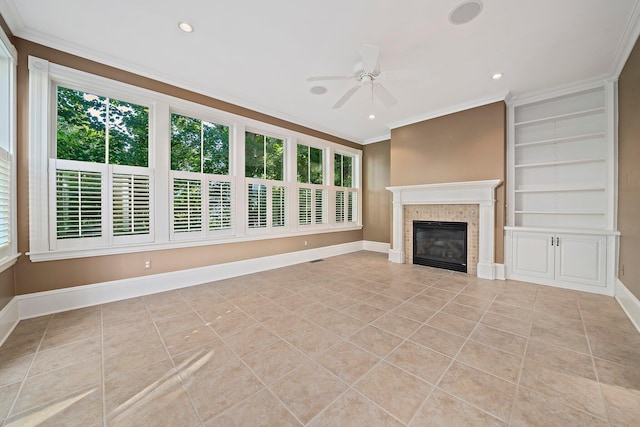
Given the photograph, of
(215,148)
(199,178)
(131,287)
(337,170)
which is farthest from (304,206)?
(131,287)

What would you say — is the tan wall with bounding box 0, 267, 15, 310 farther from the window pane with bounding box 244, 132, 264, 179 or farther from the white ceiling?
the window pane with bounding box 244, 132, 264, 179

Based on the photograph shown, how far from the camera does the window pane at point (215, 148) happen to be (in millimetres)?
3996

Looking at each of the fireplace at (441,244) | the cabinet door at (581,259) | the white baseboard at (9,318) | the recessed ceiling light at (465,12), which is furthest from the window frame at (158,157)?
the cabinet door at (581,259)

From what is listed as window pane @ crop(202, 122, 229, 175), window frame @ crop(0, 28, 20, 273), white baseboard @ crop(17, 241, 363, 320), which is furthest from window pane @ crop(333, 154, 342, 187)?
window frame @ crop(0, 28, 20, 273)

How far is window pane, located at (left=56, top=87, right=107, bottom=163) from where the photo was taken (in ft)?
9.47

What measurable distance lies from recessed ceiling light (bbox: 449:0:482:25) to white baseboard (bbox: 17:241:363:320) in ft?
14.1

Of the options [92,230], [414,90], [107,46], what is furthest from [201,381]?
[414,90]

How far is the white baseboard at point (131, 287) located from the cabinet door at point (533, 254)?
4.05m

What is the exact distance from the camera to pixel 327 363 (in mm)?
1886

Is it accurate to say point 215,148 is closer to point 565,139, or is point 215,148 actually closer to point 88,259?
point 88,259

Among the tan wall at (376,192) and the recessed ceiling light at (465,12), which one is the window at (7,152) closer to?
the recessed ceiling light at (465,12)

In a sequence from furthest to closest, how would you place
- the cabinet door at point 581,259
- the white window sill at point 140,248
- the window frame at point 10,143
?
the cabinet door at point 581,259
the white window sill at point 140,248
the window frame at point 10,143

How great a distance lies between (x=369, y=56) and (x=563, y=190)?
3762 millimetres

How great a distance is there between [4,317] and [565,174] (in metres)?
7.21
